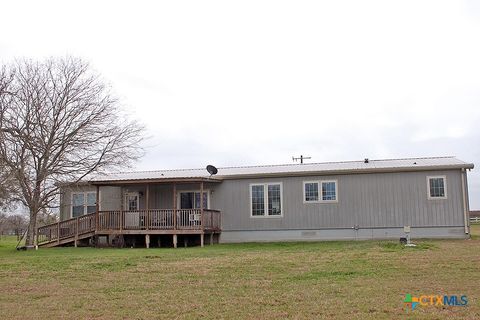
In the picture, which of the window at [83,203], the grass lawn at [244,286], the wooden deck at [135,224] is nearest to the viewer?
the grass lawn at [244,286]

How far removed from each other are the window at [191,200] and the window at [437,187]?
9715 mm

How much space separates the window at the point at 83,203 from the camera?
87.8 feet

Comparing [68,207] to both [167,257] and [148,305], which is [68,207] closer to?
[167,257]

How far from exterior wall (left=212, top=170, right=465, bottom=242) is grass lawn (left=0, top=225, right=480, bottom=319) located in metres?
7.56

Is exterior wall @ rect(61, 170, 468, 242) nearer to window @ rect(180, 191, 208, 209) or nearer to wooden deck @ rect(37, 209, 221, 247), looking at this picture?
window @ rect(180, 191, 208, 209)

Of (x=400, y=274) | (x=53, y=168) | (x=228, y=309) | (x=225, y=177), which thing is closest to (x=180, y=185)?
(x=225, y=177)

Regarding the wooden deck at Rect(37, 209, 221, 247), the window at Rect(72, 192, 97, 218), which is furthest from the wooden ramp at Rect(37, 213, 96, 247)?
the window at Rect(72, 192, 97, 218)

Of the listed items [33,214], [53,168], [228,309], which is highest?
[53,168]

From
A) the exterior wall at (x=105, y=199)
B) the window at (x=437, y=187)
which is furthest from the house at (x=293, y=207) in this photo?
the exterior wall at (x=105, y=199)

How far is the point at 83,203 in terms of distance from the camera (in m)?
27.0

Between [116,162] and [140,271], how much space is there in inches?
514

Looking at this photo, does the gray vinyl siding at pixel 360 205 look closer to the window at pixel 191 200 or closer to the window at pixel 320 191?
the window at pixel 320 191

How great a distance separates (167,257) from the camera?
1600 cm

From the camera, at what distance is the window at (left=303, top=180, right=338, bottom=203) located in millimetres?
23422
